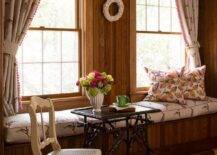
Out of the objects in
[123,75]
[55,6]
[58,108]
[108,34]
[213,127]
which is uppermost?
[55,6]

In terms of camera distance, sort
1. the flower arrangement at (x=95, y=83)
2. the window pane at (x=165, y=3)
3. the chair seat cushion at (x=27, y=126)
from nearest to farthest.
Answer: the chair seat cushion at (x=27, y=126) → the flower arrangement at (x=95, y=83) → the window pane at (x=165, y=3)

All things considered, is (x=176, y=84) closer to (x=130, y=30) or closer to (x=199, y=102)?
(x=199, y=102)

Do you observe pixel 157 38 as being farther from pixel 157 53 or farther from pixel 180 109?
pixel 180 109

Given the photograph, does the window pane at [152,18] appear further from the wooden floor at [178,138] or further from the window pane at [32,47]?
the window pane at [32,47]

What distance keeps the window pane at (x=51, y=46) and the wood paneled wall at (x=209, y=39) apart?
2506 mm

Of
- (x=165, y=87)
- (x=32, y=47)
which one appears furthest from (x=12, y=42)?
(x=165, y=87)

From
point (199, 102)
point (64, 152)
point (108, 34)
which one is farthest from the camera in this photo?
point (199, 102)

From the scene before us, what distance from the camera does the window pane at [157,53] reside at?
5.73 metres

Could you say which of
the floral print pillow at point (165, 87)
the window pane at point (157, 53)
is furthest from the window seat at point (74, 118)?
the window pane at point (157, 53)

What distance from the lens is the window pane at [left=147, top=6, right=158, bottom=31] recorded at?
5.81 meters

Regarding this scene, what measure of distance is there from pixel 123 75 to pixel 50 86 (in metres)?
1.06

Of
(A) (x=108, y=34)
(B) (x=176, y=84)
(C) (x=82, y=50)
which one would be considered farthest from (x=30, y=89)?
(B) (x=176, y=84)

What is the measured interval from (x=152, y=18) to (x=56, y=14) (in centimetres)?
161

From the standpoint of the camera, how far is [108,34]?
5227mm
